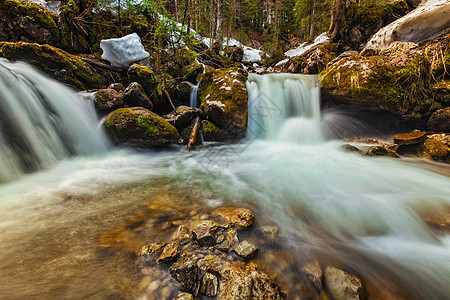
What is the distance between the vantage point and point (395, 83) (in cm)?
509

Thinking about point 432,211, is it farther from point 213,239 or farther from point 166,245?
point 166,245

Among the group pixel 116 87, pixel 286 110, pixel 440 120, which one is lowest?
pixel 440 120

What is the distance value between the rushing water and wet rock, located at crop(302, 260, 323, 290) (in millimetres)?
144

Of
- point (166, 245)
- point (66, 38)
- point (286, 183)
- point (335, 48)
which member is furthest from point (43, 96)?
point (335, 48)

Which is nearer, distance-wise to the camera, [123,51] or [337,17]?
[123,51]

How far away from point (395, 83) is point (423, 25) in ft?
8.87

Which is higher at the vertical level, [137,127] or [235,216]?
[137,127]

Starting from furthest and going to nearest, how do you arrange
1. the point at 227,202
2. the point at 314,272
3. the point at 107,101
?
the point at 107,101 < the point at 227,202 < the point at 314,272

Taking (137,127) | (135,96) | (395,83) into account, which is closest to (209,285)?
(137,127)

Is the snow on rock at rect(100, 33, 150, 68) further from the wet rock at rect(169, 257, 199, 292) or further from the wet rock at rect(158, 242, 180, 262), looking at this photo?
the wet rock at rect(169, 257, 199, 292)

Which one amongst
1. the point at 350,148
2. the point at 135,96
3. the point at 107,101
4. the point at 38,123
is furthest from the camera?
the point at 135,96

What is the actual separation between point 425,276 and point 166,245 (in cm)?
254

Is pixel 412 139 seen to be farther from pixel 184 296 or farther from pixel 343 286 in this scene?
pixel 184 296

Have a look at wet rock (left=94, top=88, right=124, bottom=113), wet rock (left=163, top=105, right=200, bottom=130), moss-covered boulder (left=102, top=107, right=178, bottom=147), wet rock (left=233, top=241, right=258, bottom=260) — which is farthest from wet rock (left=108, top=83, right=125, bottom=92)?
wet rock (left=233, top=241, right=258, bottom=260)
